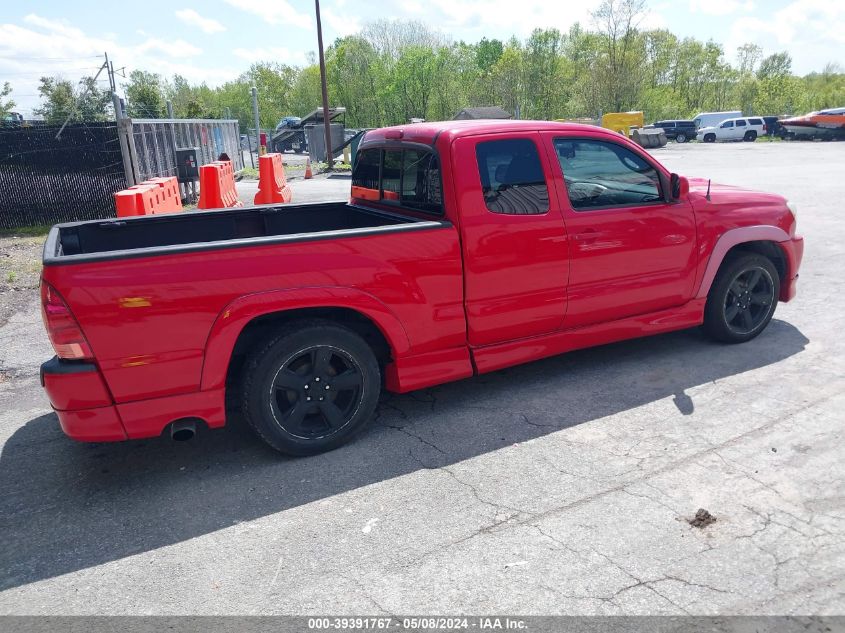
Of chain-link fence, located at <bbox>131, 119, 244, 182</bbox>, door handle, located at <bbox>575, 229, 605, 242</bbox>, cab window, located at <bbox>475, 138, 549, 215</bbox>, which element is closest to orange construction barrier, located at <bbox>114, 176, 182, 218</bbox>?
chain-link fence, located at <bbox>131, 119, 244, 182</bbox>

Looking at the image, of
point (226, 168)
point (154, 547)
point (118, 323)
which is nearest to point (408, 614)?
point (154, 547)

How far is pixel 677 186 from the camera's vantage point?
4918mm

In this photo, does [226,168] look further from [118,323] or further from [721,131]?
[721,131]

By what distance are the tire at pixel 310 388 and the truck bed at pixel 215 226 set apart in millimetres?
664

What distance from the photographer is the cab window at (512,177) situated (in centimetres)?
429

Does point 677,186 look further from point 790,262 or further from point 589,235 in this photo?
point 790,262

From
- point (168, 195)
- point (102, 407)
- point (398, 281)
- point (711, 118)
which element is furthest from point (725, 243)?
point (711, 118)

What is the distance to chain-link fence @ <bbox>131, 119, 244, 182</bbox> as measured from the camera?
14.3 metres

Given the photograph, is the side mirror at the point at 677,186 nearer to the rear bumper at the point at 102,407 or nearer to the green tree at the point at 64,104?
the rear bumper at the point at 102,407

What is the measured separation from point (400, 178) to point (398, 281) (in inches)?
46.2

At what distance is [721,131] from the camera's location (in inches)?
1802

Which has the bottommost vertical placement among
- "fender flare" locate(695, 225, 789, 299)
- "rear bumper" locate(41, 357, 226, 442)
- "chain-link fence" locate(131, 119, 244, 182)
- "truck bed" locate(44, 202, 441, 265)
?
"rear bumper" locate(41, 357, 226, 442)

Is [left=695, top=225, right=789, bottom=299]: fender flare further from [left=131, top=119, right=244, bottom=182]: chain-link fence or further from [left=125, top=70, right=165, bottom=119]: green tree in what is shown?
[left=125, top=70, right=165, bottom=119]: green tree

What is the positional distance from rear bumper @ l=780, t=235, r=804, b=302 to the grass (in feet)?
40.2
